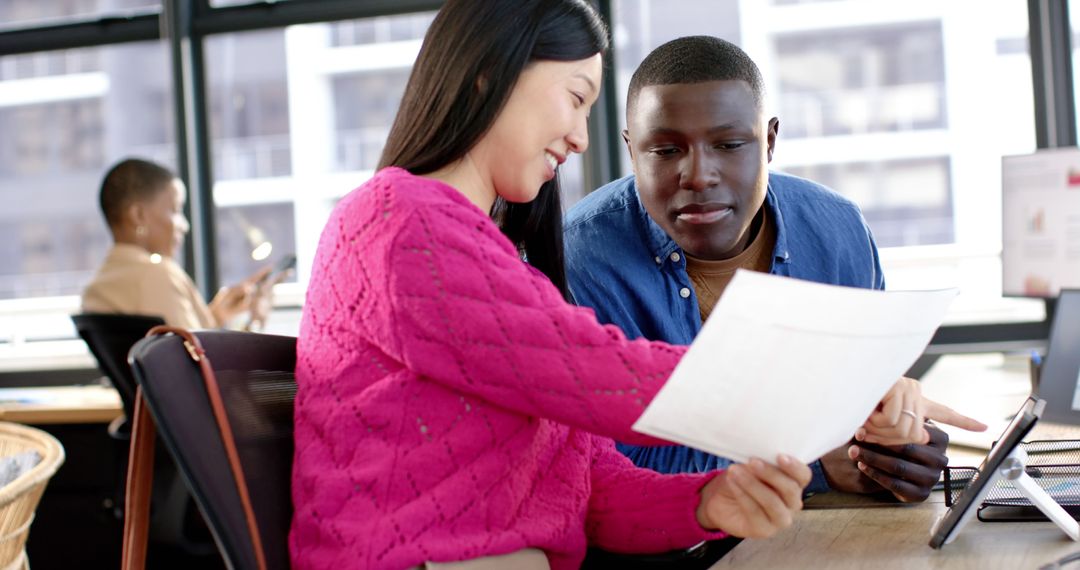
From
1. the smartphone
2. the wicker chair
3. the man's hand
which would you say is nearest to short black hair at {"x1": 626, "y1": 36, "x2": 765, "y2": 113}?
the man's hand

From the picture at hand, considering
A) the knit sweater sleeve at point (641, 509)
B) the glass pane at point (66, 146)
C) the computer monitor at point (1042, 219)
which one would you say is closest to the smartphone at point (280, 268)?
the glass pane at point (66, 146)

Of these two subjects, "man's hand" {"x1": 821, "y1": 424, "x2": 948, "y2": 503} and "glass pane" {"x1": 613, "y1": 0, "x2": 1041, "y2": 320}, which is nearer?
"man's hand" {"x1": 821, "y1": 424, "x2": 948, "y2": 503}

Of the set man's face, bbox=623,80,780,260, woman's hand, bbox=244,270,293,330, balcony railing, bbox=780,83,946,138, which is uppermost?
balcony railing, bbox=780,83,946,138

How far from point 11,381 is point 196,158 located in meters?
1.18

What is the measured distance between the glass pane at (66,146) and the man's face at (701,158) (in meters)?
3.29

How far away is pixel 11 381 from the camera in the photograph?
4.60 metres

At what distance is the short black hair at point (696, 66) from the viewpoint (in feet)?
5.63

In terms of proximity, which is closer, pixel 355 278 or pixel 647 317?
pixel 355 278

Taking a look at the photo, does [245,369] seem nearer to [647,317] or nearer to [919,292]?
[919,292]

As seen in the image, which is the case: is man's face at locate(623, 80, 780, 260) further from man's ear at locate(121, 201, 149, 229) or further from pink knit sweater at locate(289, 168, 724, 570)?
man's ear at locate(121, 201, 149, 229)

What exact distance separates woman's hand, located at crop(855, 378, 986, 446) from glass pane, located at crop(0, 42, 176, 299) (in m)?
3.81

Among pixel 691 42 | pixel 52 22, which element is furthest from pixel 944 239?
pixel 52 22

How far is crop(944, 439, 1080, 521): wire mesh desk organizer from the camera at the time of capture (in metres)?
1.24

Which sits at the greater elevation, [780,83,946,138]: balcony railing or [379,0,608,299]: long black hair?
[780,83,946,138]: balcony railing
